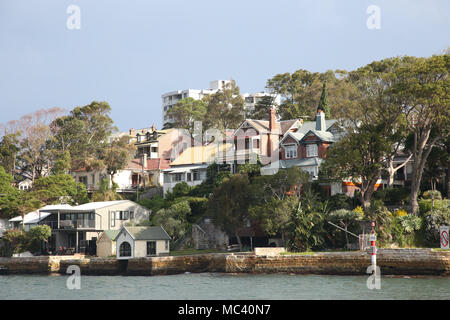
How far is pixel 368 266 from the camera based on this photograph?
157 ft

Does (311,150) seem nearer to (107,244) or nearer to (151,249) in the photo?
(151,249)

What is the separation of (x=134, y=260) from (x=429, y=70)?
29.1 m

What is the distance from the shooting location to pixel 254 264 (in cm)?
5331

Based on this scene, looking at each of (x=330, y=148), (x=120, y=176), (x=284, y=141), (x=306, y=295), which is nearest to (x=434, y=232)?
(x=330, y=148)

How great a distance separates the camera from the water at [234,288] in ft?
126

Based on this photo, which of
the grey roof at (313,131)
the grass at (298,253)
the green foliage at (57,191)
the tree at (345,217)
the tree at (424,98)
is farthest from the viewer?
the green foliage at (57,191)

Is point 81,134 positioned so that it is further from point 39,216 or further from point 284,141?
point 284,141

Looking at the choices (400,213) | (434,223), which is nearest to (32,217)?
(400,213)

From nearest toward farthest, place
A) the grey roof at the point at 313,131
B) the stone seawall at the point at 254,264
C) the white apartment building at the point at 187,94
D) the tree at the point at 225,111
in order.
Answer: the stone seawall at the point at 254,264, the grey roof at the point at 313,131, the tree at the point at 225,111, the white apartment building at the point at 187,94

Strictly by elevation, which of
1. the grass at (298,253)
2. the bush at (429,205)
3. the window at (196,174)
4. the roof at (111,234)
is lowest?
the grass at (298,253)

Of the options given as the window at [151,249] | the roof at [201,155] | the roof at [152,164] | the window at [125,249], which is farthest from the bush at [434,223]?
the roof at [152,164]

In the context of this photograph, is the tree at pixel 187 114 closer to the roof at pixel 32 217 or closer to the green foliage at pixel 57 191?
the green foliage at pixel 57 191

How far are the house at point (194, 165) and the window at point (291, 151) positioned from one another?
7.80m

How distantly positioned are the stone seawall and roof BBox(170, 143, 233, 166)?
70.2 feet
